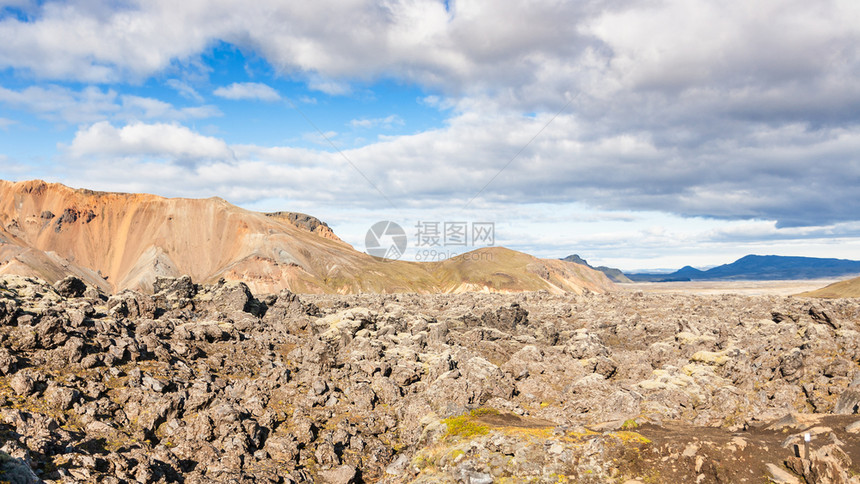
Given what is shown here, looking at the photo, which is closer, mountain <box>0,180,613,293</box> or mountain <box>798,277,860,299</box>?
mountain <box>0,180,613,293</box>

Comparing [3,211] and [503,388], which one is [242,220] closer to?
[3,211]

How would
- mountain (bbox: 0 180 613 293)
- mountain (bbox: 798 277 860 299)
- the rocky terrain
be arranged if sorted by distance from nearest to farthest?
the rocky terrain
mountain (bbox: 0 180 613 293)
mountain (bbox: 798 277 860 299)

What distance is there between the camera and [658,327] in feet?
149

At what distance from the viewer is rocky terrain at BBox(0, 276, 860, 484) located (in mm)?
15156

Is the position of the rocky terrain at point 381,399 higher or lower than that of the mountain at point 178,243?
lower

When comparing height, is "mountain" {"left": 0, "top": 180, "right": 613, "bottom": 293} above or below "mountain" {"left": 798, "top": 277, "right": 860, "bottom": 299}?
above

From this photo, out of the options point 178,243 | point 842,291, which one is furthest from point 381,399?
point 842,291

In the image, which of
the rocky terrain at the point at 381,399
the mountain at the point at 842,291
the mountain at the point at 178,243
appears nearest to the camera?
the rocky terrain at the point at 381,399

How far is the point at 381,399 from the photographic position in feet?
84.0

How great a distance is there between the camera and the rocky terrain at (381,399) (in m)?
15.2

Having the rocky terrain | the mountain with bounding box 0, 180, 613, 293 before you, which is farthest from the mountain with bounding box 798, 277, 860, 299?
the rocky terrain

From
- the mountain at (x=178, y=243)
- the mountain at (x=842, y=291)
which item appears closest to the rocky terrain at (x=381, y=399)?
the mountain at (x=178, y=243)

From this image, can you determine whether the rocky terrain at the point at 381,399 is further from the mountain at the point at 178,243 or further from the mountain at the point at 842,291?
the mountain at the point at 842,291

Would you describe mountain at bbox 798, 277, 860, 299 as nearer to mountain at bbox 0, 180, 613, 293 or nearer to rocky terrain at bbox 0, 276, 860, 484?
mountain at bbox 0, 180, 613, 293
